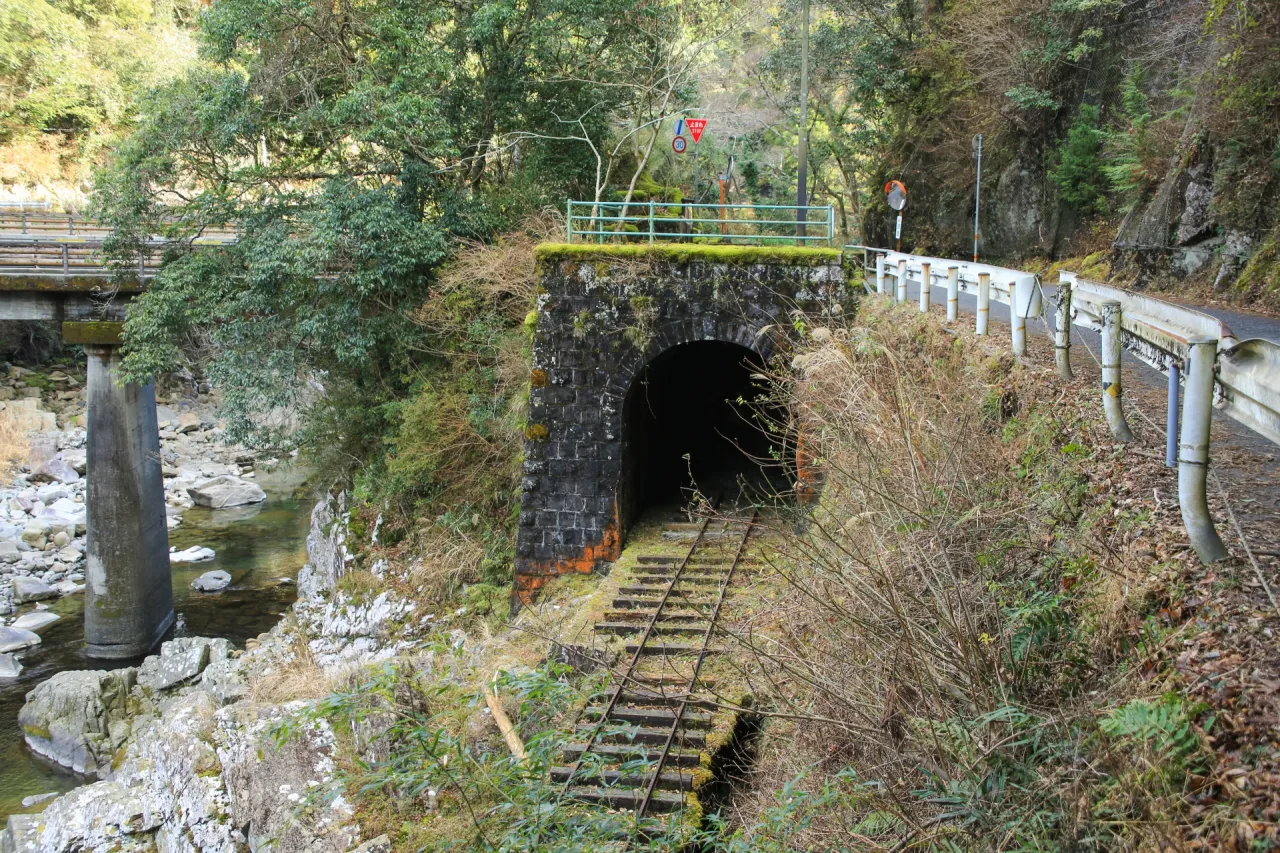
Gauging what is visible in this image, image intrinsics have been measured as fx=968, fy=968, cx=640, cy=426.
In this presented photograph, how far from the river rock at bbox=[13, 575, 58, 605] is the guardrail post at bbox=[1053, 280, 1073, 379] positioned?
2260 cm

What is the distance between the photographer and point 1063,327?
7.61m

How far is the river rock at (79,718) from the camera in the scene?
15680 mm

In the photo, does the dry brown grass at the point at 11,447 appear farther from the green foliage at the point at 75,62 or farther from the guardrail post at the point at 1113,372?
the guardrail post at the point at 1113,372

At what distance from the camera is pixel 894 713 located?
5.95 metres

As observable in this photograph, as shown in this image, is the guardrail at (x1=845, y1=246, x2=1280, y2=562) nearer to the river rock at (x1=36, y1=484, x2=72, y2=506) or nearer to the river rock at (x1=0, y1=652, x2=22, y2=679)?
the river rock at (x1=0, y1=652, x2=22, y2=679)

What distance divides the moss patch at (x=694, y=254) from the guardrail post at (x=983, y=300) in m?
3.89

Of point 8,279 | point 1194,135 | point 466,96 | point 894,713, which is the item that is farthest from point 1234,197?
point 8,279

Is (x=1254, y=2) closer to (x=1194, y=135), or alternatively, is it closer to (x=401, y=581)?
(x=1194, y=135)

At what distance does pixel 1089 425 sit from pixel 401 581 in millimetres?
11825

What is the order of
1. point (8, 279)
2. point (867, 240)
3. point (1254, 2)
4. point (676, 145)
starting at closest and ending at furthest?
point (1254, 2), point (676, 145), point (8, 279), point (867, 240)

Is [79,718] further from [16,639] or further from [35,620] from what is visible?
[35,620]

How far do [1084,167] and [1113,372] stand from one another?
1565 centimetres

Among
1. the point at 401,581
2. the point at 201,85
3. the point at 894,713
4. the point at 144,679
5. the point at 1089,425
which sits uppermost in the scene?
the point at 201,85

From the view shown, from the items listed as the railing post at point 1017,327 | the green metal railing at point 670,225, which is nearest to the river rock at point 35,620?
the green metal railing at point 670,225
